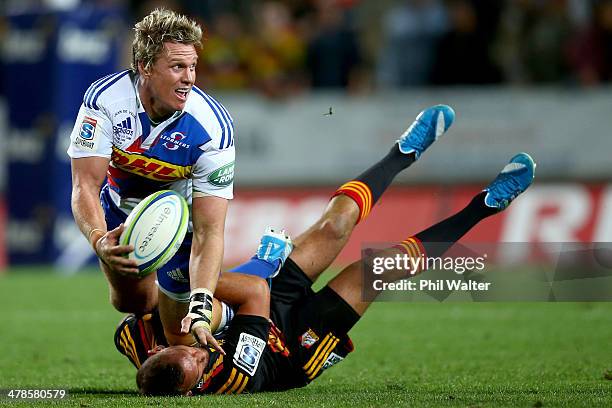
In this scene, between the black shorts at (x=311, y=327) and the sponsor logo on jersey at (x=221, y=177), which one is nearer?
the sponsor logo on jersey at (x=221, y=177)

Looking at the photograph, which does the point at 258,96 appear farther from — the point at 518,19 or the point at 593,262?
the point at 593,262

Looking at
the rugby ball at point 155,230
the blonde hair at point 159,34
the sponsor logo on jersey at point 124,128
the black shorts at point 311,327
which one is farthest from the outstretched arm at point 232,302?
the blonde hair at point 159,34

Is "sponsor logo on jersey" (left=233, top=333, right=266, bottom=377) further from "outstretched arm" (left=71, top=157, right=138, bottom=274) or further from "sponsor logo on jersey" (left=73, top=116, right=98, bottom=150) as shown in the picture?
"sponsor logo on jersey" (left=73, top=116, right=98, bottom=150)

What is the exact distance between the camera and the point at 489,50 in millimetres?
14570

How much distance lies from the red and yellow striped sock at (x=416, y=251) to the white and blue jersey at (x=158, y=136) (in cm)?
117

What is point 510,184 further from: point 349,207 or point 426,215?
point 426,215

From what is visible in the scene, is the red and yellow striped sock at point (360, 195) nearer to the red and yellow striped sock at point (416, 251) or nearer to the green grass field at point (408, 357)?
the red and yellow striped sock at point (416, 251)

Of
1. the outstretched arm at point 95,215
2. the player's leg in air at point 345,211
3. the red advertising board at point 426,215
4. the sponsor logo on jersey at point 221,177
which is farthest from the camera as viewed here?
the red advertising board at point 426,215

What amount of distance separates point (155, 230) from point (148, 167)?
880 millimetres

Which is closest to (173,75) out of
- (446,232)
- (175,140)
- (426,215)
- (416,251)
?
(175,140)

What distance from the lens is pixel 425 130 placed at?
7473mm

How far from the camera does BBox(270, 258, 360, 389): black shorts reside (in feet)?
20.5

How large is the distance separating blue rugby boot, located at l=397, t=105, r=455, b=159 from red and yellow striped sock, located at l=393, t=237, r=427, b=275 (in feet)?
3.24

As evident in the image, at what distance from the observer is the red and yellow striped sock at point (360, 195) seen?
7008mm
